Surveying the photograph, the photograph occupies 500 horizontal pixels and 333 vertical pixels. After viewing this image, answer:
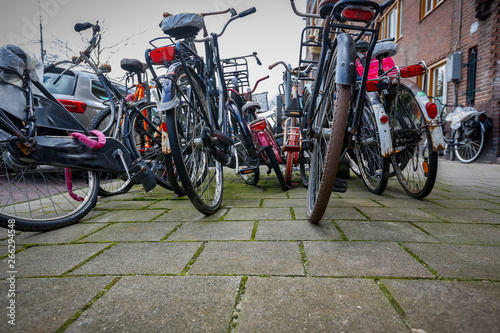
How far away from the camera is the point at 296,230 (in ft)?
4.75

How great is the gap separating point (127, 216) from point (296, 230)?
46.8 inches

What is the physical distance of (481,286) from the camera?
33.8 inches

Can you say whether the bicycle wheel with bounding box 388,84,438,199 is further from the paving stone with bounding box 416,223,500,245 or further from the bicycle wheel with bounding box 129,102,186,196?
the bicycle wheel with bounding box 129,102,186,196

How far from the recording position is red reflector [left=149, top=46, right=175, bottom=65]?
177cm

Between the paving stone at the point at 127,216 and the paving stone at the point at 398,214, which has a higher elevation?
the paving stone at the point at 398,214

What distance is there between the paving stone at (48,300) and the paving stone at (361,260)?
2.50 ft

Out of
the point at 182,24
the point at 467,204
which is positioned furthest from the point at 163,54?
the point at 467,204

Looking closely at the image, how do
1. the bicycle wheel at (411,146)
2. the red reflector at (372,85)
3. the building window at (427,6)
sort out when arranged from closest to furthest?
the bicycle wheel at (411,146) → the red reflector at (372,85) → the building window at (427,6)

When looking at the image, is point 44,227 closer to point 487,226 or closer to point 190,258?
point 190,258

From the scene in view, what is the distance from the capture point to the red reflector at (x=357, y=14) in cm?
148

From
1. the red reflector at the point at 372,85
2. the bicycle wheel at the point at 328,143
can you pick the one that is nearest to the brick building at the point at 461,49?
the red reflector at the point at 372,85

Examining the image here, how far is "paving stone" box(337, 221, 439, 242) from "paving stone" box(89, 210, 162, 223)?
1248mm

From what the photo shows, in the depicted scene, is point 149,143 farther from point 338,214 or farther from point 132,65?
point 338,214

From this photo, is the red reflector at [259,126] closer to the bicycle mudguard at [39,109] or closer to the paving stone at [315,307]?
the bicycle mudguard at [39,109]
